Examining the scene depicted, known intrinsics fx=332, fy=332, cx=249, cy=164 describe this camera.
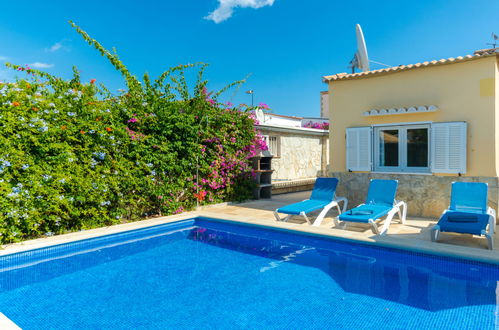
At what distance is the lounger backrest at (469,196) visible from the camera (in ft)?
23.2

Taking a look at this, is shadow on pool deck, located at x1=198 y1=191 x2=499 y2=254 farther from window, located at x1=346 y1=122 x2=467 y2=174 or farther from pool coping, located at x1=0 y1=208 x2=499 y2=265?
window, located at x1=346 y1=122 x2=467 y2=174

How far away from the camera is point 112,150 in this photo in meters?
8.29

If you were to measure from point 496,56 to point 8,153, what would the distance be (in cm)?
1080

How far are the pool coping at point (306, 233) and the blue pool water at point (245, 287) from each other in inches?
4.7

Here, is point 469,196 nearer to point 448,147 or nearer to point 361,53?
point 448,147

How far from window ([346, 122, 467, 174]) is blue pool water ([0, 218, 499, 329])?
3.59 meters

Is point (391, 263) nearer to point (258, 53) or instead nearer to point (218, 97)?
point (218, 97)

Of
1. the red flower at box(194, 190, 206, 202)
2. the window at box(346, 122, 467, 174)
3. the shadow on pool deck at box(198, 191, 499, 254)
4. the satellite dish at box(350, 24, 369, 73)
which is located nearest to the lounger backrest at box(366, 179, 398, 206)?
the shadow on pool deck at box(198, 191, 499, 254)

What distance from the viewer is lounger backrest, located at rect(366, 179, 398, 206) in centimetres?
818

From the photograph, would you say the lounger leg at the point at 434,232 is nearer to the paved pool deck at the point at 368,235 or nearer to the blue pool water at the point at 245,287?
the paved pool deck at the point at 368,235

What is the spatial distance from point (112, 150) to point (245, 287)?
5119 millimetres

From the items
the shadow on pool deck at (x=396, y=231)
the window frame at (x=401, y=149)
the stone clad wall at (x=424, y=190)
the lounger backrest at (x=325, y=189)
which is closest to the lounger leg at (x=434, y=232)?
the shadow on pool deck at (x=396, y=231)

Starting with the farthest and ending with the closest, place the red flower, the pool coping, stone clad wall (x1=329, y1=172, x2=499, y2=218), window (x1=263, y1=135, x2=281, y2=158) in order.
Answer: window (x1=263, y1=135, x2=281, y2=158) → the red flower → stone clad wall (x1=329, y1=172, x2=499, y2=218) → the pool coping

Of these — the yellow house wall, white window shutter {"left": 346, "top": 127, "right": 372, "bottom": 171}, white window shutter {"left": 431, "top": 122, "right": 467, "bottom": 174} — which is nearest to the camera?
the yellow house wall
